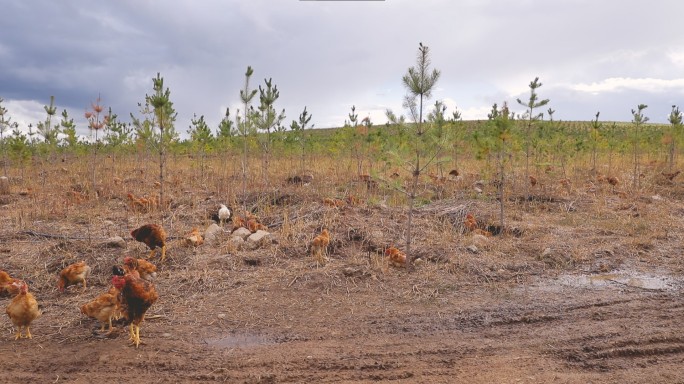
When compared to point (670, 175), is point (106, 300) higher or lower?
lower

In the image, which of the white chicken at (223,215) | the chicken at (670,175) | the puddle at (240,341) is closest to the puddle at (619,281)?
the puddle at (240,341)

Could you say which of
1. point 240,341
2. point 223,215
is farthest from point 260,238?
point 240,341

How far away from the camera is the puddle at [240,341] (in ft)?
13.1

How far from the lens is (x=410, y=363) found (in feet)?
11.8

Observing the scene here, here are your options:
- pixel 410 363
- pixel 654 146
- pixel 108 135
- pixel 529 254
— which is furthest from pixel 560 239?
pixel 654 146

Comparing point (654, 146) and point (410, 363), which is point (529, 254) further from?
point (654, 146)

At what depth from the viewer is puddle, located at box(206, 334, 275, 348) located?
399 cm

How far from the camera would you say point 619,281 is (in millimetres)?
5621

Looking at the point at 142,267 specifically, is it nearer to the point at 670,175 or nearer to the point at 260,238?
the point at 260,238

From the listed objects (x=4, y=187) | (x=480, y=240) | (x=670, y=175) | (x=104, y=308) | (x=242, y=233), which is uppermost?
(x=670, y=175)

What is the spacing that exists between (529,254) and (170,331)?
5.13m

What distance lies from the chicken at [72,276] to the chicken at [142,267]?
49 cm

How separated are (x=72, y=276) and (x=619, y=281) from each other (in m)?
6.68

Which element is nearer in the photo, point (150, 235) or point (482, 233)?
point (150, 235)
